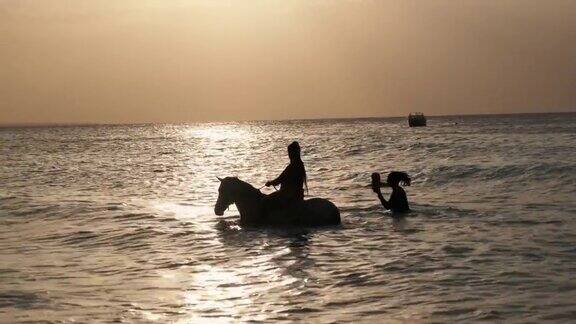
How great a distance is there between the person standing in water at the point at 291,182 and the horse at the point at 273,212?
161 millimetres

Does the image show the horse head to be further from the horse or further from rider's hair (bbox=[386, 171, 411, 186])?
rider's hair (bbox=[386, 171, 411, 186])

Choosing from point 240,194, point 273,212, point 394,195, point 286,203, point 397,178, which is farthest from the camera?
point 394,195

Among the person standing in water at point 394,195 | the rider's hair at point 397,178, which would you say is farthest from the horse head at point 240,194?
the rider's hair at point 397,178

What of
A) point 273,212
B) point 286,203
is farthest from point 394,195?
point 273,212

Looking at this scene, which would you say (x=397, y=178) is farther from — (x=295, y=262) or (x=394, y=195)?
(x=295, y=262)

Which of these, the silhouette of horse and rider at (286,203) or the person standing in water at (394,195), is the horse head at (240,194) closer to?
the silhouette of horse and rider at (286,203)

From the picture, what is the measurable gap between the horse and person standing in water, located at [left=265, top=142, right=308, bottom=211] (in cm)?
16

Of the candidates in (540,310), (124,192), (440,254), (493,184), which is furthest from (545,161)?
(540,310)

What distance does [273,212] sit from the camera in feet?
58.7

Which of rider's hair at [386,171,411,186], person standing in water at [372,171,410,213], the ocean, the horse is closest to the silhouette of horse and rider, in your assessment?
the horse

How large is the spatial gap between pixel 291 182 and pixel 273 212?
0.95 m

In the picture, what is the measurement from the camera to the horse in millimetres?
17703

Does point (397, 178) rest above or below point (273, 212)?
above

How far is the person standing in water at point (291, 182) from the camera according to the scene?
17.3m
